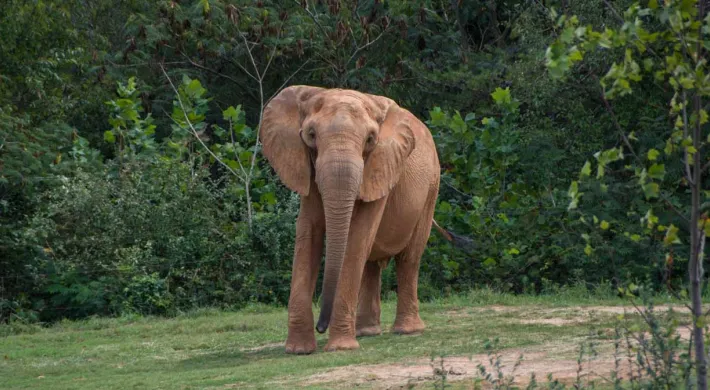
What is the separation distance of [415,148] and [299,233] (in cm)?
172

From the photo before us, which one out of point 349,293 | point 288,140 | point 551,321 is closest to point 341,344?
point 349,293

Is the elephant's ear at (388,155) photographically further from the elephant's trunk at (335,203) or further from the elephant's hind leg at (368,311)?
the elephant's hind leg at (368,311)

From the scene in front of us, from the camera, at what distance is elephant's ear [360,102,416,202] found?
11039mm

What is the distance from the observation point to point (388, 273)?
683 inches

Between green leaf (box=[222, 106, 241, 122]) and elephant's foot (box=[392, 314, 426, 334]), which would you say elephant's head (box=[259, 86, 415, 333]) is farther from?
green leaf (box=[222, 106, 241, 122])

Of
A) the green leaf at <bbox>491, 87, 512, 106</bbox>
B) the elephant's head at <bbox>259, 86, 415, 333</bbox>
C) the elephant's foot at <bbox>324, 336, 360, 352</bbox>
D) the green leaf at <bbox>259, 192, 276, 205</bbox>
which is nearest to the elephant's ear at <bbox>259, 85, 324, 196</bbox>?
the elephant's head at <bbox>259, 86, 415, 333</bbox>

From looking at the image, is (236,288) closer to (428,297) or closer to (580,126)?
(428,297)

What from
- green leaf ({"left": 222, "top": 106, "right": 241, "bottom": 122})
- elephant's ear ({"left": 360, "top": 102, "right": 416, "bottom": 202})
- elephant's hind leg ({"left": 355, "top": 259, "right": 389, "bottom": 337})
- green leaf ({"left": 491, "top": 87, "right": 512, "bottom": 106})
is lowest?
elephant's hind leg ({"left": 355, "top": 259, "right": 389, "bottom": 337})

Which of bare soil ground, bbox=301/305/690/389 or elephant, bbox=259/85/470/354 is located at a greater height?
elephant, bbox=259/85/470/354

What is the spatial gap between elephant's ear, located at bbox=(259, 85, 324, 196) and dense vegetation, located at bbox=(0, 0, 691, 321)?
4059 mm

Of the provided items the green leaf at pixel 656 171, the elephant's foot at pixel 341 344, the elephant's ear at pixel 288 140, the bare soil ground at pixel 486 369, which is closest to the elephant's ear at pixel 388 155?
the elephant's ear at pixel 288 140

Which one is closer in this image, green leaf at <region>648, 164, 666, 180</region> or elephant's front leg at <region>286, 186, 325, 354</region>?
green leaf at <region>648, 164, 666, 180</region>

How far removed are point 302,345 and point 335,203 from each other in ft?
4.48

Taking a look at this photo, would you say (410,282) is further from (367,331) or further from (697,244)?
(697,244)
